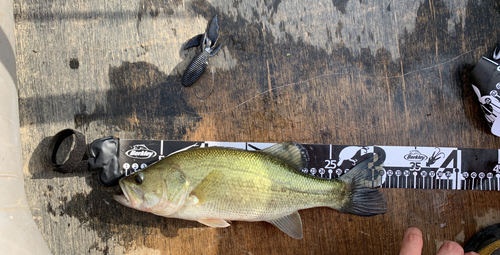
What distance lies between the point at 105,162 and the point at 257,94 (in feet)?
4.30

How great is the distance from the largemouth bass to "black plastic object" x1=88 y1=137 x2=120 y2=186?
10.9 inches

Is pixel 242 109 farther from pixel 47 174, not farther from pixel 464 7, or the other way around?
pixel 464 7

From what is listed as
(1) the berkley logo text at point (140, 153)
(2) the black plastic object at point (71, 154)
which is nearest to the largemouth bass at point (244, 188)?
(1) the berkley logo text at point (140, 153)

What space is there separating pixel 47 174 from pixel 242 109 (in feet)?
5.39

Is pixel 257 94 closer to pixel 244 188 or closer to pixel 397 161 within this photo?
pixel 244 188

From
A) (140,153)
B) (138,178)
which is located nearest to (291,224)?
(138,178)

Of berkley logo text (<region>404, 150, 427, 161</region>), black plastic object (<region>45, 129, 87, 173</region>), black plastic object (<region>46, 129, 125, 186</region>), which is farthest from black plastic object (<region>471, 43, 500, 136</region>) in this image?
black plastic object (<region>45, 129, 87, 173</region>)

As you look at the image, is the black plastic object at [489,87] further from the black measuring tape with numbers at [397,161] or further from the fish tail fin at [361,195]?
the fish tail fin at [361,195]

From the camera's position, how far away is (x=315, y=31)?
7.22 ft

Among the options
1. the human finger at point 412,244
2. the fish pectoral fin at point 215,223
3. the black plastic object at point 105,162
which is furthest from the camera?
the black plastic object at point 105,162

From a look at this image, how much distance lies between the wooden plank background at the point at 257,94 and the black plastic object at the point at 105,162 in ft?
0.34

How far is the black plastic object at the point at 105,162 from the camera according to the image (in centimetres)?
209

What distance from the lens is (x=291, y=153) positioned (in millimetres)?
2018

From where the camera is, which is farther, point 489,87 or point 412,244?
point 489,87
